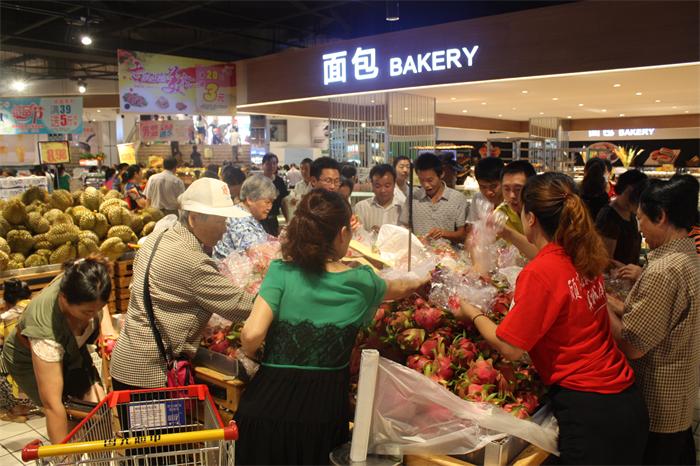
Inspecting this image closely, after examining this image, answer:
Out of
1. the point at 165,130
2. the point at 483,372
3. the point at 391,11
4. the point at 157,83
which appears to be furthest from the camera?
the point at 165,130

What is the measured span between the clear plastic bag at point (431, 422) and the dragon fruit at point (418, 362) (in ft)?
0.45

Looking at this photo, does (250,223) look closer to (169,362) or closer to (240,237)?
(240,237)

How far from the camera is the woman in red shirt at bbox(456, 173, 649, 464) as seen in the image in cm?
167

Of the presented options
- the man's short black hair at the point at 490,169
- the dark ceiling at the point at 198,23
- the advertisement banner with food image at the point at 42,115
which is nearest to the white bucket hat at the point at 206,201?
the man's short black hair at the point at 490,169

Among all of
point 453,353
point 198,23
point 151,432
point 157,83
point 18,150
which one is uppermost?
point 198,23

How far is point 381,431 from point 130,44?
15.2m

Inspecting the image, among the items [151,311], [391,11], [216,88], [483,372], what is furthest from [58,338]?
[216,88]

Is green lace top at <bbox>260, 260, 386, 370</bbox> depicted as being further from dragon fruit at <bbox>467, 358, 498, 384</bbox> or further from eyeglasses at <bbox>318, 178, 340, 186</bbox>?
eyeglasses at <bbox>318, 178, 340, 186</bbox>

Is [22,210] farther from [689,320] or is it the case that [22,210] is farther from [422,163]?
[689,320]

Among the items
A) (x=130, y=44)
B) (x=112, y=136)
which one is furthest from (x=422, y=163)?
(x=112, y=136)

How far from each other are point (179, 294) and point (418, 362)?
94cm

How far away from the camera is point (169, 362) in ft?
7.19

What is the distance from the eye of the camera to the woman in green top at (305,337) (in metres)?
1.78

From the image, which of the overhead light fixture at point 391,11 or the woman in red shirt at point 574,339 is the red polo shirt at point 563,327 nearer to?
the woman in red shirt at point 574,339
